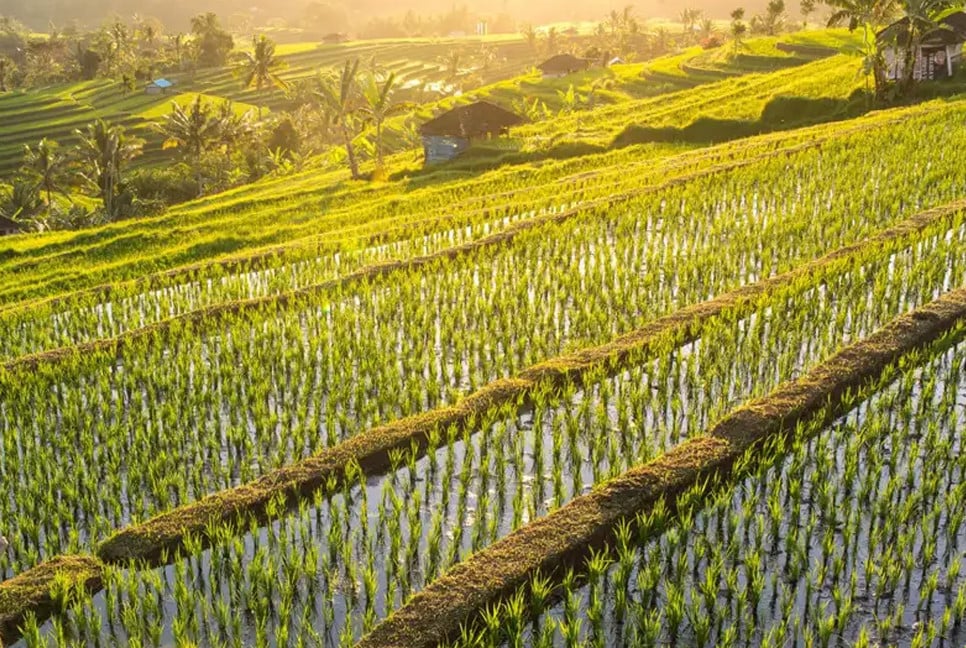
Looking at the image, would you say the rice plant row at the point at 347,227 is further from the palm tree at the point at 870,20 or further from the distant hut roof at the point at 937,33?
the distant hut roof at the point at 937,33

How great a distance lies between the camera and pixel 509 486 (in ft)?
17.3

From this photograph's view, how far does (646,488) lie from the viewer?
4895mm

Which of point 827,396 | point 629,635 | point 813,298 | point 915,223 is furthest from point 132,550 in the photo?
point 915,223

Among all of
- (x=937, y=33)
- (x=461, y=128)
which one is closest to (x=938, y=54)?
(x=937, y=33)

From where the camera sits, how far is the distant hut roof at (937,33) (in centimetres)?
2244

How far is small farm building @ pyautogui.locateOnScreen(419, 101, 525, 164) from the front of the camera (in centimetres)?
2894

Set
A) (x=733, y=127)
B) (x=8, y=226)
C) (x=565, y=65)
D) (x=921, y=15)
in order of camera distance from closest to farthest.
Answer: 1. (x=921, y=15)
2. (x=733, y=127)
3. (x=8, y=226)
4. (x=565, y=65)

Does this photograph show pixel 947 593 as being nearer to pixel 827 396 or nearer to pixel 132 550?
pixel 827 396

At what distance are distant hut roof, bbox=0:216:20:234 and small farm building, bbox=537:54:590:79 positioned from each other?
102 feet

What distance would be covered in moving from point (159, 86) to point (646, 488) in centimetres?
6944

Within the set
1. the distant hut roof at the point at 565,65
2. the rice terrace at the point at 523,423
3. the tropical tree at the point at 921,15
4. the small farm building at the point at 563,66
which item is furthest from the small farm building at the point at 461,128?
the distant hut roof at the point at 565,65

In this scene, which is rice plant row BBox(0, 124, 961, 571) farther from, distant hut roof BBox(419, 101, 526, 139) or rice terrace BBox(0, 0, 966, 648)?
distant hut roof BBox(419, 101, 526, 139)

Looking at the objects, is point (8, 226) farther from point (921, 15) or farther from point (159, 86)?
point (159, 86)

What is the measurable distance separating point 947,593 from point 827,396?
2.16 meters
